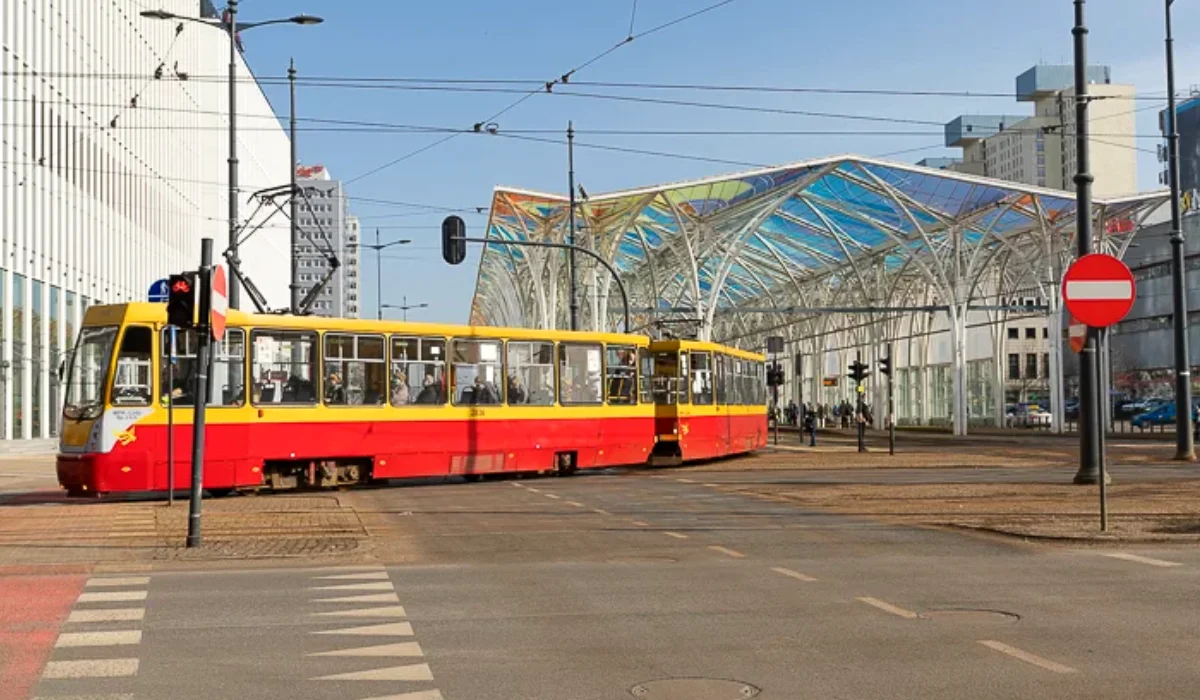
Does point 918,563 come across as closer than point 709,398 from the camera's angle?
Yes

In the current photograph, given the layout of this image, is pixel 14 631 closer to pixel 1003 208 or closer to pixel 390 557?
pixel 390 557

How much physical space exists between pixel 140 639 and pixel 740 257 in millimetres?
76432

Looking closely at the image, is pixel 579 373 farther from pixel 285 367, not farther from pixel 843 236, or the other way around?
pixel 843 236

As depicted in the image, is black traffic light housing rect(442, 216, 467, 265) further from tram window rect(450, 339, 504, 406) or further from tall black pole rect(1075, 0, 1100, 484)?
tall black pole rect(1075, 0, 1100, 484)

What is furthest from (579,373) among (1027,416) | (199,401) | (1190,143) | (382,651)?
(1190,143)

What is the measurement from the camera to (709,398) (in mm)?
37594

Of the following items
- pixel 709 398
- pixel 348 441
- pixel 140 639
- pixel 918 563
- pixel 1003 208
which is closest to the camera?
pixel 140 639

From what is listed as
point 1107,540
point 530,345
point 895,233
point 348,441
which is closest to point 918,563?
point 1107,540

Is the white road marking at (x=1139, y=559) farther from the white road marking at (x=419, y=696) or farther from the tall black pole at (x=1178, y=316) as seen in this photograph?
the tall black pole at (x=1178, y=316)

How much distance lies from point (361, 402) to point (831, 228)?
4565 centimetres

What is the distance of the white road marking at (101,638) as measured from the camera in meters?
9.66

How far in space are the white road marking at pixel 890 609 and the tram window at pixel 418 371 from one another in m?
17.5

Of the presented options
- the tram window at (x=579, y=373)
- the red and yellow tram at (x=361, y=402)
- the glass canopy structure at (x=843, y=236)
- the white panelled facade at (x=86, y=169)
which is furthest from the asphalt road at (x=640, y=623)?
the glass canopy structure at (x=843, y=236)

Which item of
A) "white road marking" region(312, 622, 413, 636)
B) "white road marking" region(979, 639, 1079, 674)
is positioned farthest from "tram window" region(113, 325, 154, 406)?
"white road marking" region(979, 639, 1079, 674)
